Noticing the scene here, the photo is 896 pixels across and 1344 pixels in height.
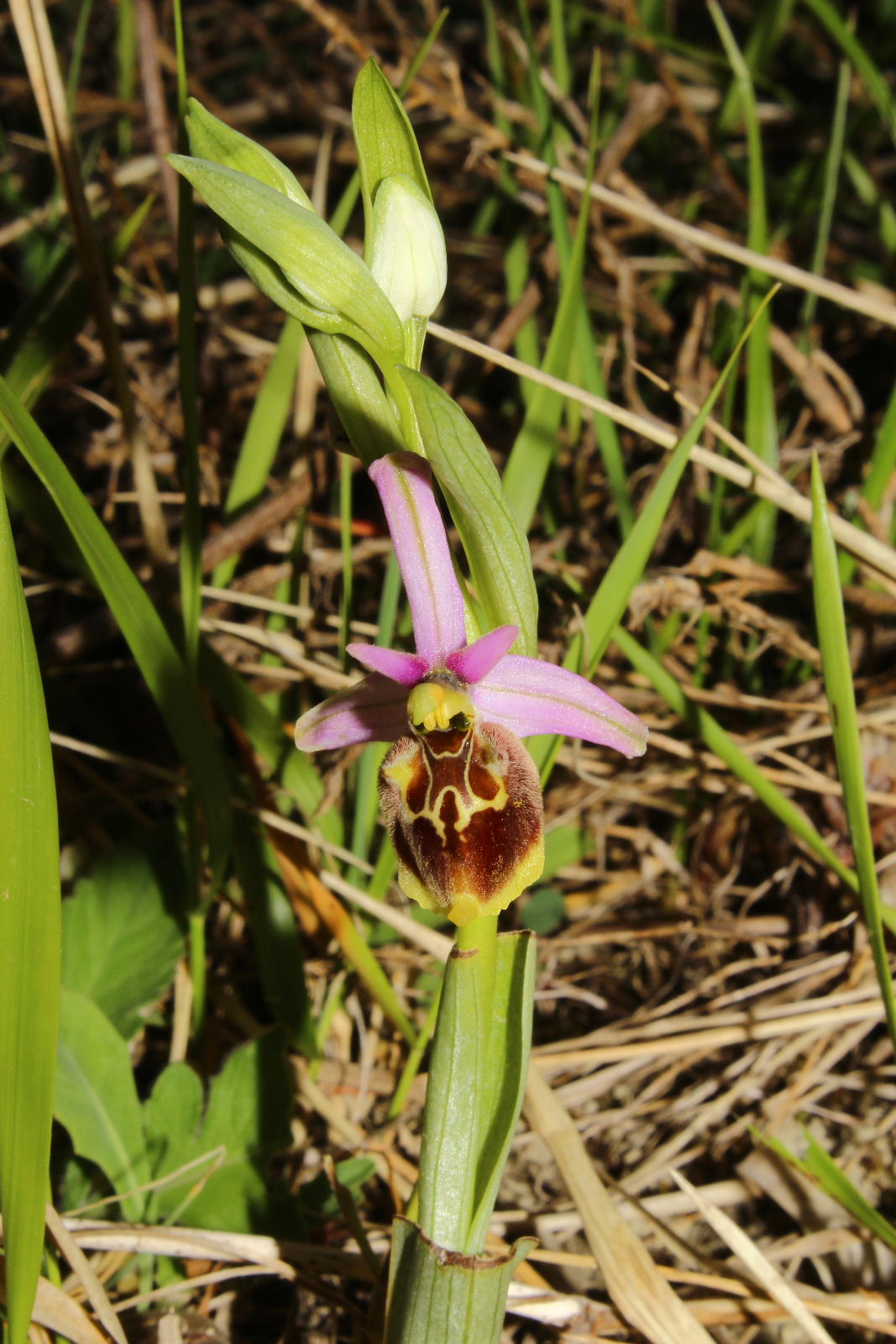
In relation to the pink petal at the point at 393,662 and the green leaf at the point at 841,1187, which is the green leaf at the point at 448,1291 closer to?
the green leaf at the point at 841,1187

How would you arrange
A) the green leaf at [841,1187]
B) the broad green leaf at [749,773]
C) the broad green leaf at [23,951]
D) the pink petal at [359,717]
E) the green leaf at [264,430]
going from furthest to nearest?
the green leaf at [264,430] < the broad green leaf at [749,773] < the green leaf at [841,1187] < the pink petal at [359,717] < the broad green leaf at [23,951]

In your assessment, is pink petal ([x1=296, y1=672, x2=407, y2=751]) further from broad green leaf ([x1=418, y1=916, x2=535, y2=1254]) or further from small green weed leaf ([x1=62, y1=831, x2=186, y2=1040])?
small green weed leaf ([x1=62, y1=831, x2=186, y2=1040])

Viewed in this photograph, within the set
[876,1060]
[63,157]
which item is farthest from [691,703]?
[63,157]

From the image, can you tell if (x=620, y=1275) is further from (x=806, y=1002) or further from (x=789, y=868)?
(x=789, y=868)

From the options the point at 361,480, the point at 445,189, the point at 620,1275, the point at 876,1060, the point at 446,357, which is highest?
the point at 445,189

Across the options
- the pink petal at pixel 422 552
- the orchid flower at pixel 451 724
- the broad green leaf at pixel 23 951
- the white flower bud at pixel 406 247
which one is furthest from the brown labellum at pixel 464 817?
the white flower bud at pixel 406 247

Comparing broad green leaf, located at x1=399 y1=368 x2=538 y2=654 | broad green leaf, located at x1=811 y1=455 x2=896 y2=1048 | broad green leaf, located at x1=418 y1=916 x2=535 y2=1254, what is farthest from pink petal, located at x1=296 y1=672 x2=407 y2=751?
broad green leaf, located at x1=811 y1=455 x2=896 y2=1048
